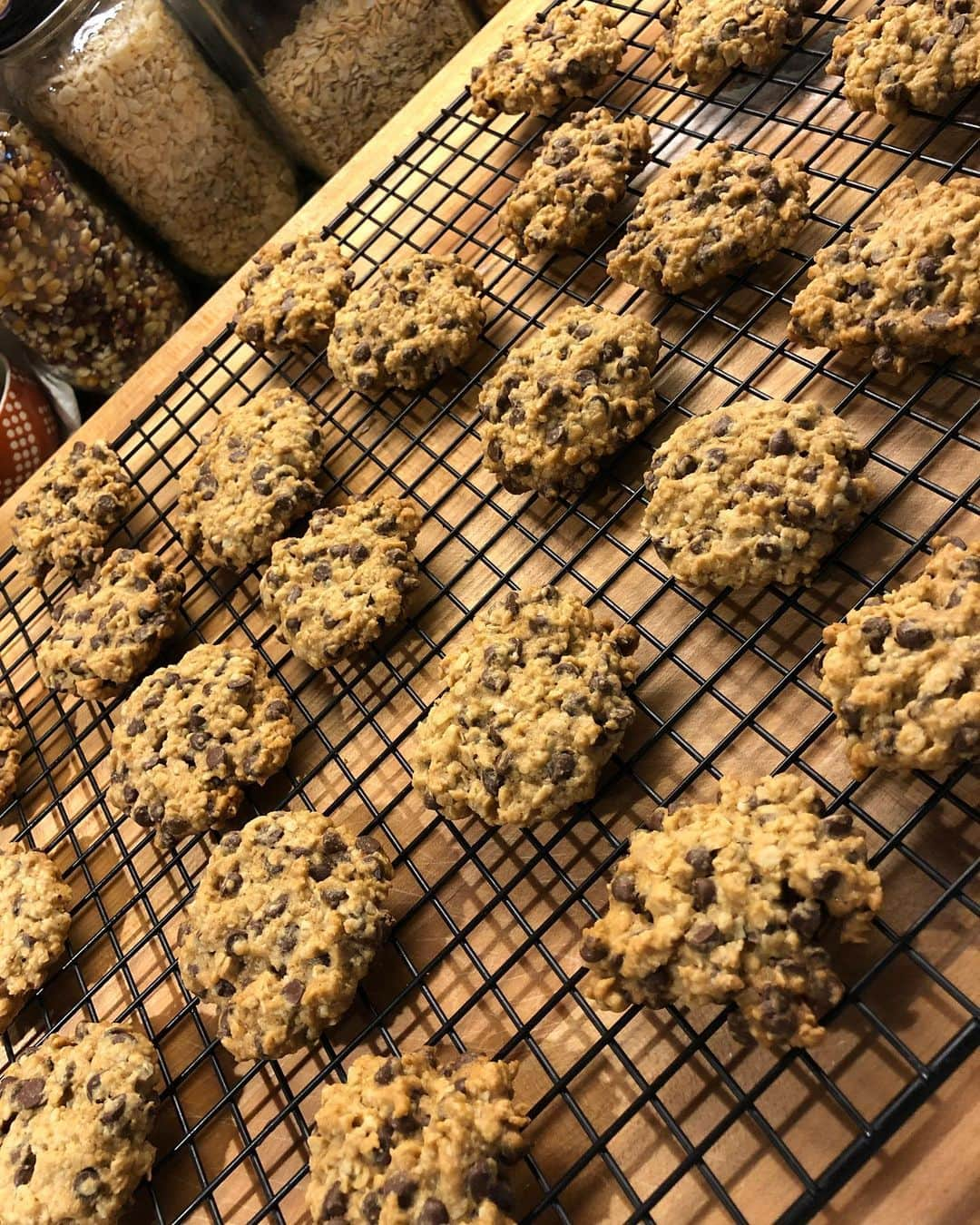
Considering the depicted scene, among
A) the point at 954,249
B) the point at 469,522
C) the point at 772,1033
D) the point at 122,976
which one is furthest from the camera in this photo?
the point at 469,522

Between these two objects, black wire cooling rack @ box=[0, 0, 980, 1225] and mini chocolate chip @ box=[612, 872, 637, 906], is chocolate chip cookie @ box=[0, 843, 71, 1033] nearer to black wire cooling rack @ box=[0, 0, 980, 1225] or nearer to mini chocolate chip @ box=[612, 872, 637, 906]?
black wire cooling rack @ box=[0, 0, 980, 1225]

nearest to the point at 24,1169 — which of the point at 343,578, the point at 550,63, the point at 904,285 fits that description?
the point at 343,578

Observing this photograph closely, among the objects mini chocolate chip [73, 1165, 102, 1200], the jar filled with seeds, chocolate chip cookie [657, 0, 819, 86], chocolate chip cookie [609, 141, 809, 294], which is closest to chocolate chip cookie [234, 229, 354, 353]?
the jar filled with seeds

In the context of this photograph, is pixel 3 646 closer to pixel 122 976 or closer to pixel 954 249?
pixel 122 976

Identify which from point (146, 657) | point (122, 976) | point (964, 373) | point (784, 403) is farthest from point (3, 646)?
point (964, 373)

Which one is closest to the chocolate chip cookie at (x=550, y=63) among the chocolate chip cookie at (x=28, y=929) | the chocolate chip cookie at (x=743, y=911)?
the chocolate chip cookie at (x=743, y=911)
